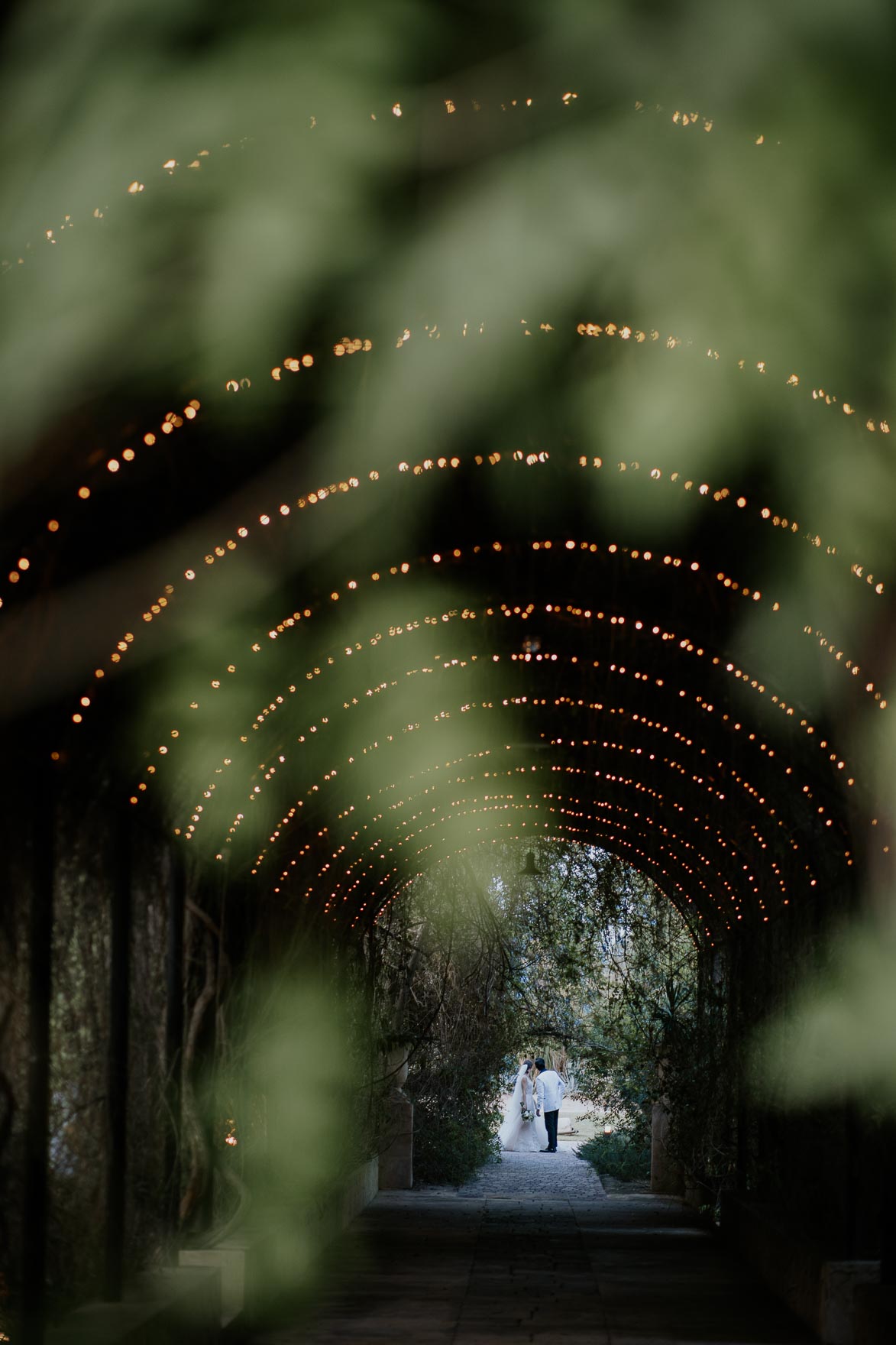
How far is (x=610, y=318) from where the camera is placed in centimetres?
324

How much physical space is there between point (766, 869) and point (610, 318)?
892cm

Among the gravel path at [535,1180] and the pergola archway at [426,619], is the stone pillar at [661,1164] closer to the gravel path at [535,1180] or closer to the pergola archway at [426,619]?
the gravel path at [535,1180]

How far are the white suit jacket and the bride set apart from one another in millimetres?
254

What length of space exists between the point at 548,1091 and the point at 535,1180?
14.3 ft

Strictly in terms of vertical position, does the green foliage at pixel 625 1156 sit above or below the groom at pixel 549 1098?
below

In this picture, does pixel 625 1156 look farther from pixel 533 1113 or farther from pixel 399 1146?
pixel 533 1113

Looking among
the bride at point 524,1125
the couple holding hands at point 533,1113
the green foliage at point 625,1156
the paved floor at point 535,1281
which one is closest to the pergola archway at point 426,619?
the paved floor at point 535,1281

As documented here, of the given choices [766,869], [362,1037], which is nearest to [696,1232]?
[362,1037]

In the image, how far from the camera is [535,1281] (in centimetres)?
1131

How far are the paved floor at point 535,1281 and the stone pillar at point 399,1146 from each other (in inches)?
35.7

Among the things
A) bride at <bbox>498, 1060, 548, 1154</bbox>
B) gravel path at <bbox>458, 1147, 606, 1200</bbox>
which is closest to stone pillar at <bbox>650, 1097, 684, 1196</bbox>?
gravel path at <bbox>458, 1147, 606, 1200</bbox>

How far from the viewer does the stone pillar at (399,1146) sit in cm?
1789

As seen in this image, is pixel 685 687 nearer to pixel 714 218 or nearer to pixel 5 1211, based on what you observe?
pixel 5 1211

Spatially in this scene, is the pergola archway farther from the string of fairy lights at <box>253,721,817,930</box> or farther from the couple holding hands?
the couple holding hands
